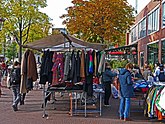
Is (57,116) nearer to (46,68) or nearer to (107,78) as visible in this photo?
(46,68)

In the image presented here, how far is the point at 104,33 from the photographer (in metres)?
25.4

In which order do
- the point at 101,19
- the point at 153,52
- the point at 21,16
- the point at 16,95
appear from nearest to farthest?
the point at 16,95, the point at 101,19, the point at 21,16, the point at 153,52

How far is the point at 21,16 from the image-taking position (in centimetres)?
2867

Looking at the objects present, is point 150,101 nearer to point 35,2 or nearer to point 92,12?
point 92,12

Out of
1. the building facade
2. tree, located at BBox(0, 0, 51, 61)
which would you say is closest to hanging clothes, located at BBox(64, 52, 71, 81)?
the building facade

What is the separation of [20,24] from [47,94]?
18470 mm

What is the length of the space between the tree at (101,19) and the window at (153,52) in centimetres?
486

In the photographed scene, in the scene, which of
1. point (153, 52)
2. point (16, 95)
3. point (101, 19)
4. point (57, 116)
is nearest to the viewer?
point (57, 116)

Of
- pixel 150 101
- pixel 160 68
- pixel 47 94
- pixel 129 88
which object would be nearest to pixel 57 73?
pixel 47 94

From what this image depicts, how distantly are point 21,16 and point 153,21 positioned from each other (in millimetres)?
13107

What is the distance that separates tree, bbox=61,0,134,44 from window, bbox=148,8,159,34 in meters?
4.19

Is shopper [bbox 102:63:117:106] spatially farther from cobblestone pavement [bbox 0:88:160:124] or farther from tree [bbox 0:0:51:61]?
tree [bbox 0:0:51:61]

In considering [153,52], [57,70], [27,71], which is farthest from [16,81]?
[153,52]

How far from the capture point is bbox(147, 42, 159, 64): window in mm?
30250
